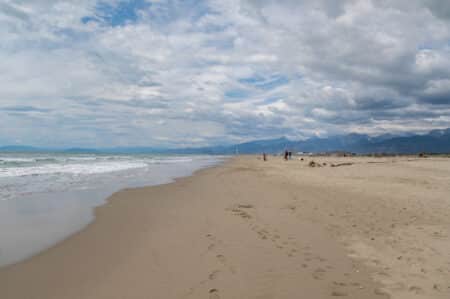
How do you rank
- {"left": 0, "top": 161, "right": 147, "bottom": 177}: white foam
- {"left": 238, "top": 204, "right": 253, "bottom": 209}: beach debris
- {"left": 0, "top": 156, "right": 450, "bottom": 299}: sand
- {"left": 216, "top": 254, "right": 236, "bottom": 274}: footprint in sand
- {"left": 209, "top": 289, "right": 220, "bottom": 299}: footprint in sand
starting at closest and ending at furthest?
{"left": 209, "top": 289, "right": 220, "bottom": 299}: footprint in sand, {"left": 0, "top": 156, "right": 450, "bottom": 299}: sand, {"left": 216, "top": 254, "right": 236, "bottom": 274}: footprint in sand, {"left": 238, "top": 204, "right": 253, "bottom": 209}: beach debris, {"left": 0, "top": 161, "right": 147, "bottom": 177}: white foam

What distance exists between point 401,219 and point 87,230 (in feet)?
28.7

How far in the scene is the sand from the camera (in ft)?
14.0

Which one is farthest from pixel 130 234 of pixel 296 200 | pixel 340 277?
pixel 296 200

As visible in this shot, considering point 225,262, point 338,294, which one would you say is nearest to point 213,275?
point 225,262

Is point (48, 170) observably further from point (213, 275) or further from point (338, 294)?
point (338, 294)

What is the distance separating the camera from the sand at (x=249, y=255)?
425 cm

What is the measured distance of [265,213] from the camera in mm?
9508

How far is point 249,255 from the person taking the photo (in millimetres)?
5660

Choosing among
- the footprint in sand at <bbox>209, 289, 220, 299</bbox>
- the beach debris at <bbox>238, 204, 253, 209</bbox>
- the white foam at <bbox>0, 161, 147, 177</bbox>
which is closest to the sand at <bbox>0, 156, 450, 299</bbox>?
the footprint in sand at <bbox>209, 289, 220, 299</bbox>

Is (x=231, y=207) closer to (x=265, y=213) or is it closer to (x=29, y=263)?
(x=265, y=213)

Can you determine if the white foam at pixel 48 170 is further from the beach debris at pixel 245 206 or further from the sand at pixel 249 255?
the beach debris at pixel 245 206

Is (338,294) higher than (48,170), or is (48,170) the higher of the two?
(48,170)

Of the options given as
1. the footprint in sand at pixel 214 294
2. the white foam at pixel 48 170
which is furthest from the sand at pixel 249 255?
the white foam at pixel 48 170

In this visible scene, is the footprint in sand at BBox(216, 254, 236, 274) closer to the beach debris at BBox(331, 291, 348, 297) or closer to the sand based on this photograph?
the sand
